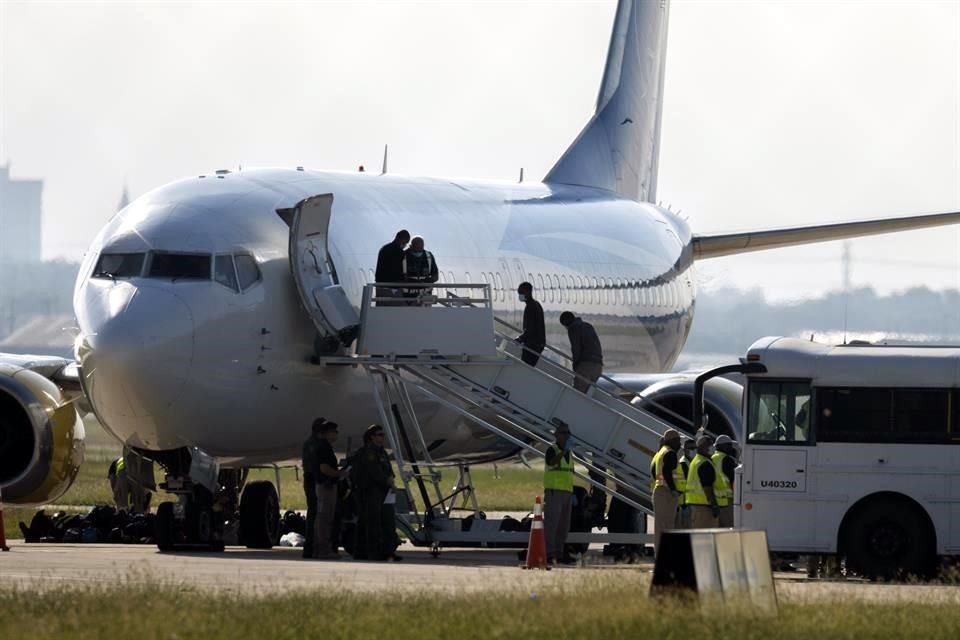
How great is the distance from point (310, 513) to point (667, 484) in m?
4.32

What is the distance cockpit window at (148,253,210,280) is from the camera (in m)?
26.7

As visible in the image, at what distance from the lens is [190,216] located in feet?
90.1

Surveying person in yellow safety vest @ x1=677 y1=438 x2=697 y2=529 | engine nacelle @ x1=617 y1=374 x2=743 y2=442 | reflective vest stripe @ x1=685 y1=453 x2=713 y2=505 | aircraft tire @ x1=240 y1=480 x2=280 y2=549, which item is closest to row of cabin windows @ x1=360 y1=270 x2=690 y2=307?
engine nacelle @ x1=617 y1=374 x2=743 y2=442

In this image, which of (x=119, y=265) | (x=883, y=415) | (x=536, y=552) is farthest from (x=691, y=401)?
(x=119, y=265)

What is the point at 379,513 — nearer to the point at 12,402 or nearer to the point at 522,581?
the point at 522,581

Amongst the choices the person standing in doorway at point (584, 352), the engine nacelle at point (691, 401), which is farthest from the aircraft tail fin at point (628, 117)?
the person standing in doorway at point (584, 352)

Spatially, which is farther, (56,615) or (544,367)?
(544,367)

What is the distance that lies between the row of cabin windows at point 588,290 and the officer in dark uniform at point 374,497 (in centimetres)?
536

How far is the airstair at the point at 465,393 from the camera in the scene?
92.2ft

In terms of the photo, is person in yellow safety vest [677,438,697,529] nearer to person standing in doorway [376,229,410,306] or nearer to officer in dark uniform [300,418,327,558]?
person standing in doorway [376,229,410,306]

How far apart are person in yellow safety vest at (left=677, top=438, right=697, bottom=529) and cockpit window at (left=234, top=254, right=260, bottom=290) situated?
5621mm

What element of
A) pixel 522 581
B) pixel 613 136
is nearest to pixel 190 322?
pixel 522 581

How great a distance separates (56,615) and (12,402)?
1425 centimetres

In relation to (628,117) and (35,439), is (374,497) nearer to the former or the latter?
(35,439)
